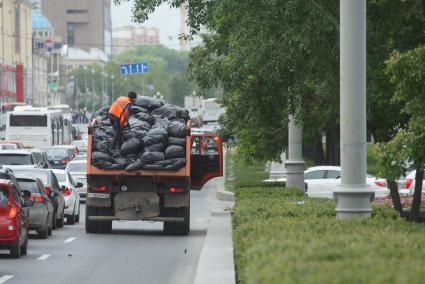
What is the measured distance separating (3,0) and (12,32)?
8044 millimetres

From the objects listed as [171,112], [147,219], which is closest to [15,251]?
Result: [147,219]

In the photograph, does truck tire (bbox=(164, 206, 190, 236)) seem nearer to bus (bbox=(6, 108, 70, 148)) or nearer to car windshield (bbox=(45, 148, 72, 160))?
car windshield (bbox=(45, 148, 72, 160))

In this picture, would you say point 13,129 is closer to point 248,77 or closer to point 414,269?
point 248,77

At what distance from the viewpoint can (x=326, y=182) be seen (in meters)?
47.5

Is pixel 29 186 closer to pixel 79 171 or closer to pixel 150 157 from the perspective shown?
pixel 150 157

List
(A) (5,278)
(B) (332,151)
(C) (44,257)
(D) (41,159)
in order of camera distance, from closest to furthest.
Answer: (A) (5,278) < (C) (44,257) < (D) (41,159) < (B) (332,151)

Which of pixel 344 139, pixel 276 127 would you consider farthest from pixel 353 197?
pixel 276 127

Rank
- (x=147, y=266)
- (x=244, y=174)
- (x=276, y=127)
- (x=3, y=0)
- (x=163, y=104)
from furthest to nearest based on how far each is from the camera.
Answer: (x=3, y=0) < (x=244, y=174) < (x=276, y=127) < (x=163, y=104) < (x=147, y=266)

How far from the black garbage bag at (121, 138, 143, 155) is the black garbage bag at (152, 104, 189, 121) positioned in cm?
148

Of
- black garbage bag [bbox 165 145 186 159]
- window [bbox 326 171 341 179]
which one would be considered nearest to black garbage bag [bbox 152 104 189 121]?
black garbage bag [bbox 165 145 186 159]

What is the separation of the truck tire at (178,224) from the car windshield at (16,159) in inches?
603

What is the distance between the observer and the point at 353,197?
1666 cm

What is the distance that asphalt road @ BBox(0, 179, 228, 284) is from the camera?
66.5 ft

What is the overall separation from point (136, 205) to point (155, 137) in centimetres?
153
